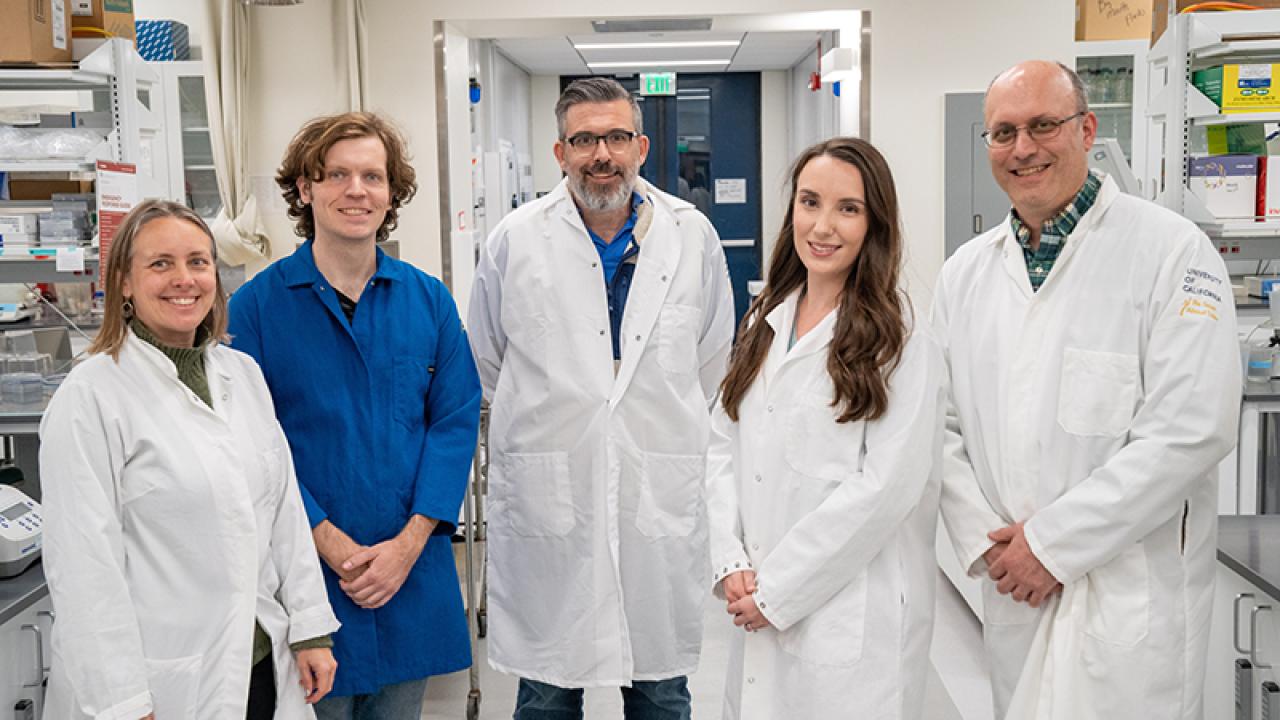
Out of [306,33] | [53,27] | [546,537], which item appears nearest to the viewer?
[546,537]

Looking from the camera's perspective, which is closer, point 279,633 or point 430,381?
point 279,633

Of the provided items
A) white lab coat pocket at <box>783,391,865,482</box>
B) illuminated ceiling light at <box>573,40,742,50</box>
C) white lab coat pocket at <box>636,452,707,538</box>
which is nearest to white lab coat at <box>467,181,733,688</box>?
white lab coat pocket at <box>636,452,707,538</box>

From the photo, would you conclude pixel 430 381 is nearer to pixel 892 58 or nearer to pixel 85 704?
pixel 85 704

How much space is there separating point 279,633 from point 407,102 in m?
4.01

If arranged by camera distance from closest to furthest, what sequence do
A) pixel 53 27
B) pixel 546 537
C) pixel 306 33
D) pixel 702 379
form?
pixel 546 537 < pixel 702 379 < pixel 53 27 < pixel 306 33

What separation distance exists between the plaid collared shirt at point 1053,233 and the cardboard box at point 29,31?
8.42 feet

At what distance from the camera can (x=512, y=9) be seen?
525 cm

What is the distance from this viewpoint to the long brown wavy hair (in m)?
1.65

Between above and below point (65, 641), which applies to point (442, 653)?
below

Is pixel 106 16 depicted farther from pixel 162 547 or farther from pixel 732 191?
pixel 732 191

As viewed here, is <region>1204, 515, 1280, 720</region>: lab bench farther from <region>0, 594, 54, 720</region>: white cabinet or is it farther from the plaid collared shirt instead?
<region>0, 594, 54, 720</region>: white cabinet

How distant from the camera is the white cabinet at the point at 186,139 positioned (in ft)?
18.1

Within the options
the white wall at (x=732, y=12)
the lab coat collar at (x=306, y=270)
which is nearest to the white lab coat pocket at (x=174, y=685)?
the lab coat collar at (x=306, y=270)

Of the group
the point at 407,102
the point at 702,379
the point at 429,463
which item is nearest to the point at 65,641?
the point at 429,463
